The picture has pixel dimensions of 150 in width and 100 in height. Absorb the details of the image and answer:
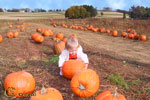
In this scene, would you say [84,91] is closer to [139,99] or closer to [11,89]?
[139,99]

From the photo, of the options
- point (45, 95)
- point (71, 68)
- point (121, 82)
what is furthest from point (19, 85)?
point (121, 82)

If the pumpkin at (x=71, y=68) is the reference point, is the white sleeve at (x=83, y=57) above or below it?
above

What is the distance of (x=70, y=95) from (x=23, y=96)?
88 cm

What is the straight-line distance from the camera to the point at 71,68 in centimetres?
382

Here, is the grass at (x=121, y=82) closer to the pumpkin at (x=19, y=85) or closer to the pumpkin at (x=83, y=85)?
the pumpkin at (x=83, y=85)

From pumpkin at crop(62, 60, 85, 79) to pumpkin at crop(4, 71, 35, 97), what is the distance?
871mm

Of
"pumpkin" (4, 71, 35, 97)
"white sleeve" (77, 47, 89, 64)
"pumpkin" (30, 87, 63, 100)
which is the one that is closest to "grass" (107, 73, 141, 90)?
"white sleeve" (77, 47, 89, 64)

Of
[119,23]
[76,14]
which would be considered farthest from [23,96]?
[76,14]

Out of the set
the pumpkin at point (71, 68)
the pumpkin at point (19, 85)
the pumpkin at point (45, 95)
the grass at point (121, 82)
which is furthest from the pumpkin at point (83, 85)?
the grass at point (121, 82)

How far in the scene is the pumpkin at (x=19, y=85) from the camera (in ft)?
10.2

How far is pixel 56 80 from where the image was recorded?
391cm

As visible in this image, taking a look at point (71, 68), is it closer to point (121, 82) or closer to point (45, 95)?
point (121, 82)

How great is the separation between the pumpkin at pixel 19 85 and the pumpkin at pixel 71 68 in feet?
2.86

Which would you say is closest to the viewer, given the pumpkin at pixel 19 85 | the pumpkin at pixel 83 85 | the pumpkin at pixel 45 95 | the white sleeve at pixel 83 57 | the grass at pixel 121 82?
the pumpkin at pixel 45 95
